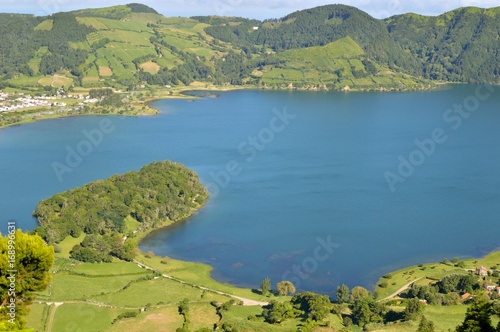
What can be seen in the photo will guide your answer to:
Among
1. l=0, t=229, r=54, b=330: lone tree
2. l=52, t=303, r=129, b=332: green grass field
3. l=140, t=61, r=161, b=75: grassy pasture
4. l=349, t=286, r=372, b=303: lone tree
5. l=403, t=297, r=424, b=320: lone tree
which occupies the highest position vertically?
l=140, t=61, r=161, b=75: grassy pasture

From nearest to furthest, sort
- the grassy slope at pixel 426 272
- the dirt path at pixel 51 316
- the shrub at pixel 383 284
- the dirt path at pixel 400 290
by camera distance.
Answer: the dirt path at pixel 51 316 < the dirt path at pixel 400 290 < the grassy slope at pixel 426 272 < the shrub at pixel 383 284

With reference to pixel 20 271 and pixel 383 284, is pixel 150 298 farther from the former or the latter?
pixel 20 271

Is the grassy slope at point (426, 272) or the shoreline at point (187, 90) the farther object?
the shoreline at point (187, 90)

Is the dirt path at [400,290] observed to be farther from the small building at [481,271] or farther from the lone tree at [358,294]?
the small building at [481,271]
